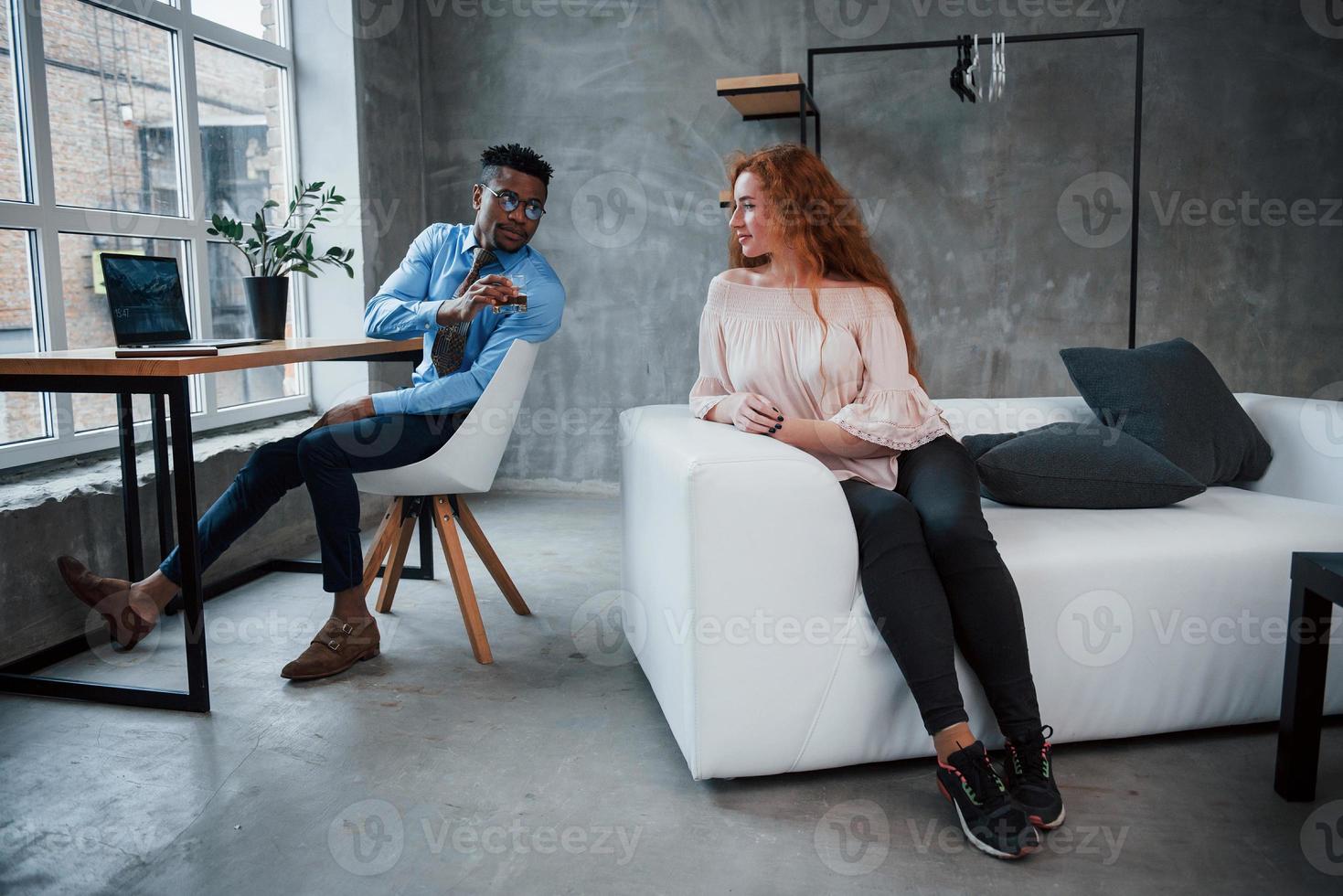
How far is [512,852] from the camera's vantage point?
158cm

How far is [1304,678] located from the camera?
5.55ft

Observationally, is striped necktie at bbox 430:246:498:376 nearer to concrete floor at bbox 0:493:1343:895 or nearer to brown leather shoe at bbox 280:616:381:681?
brown leather shoe at bbox 280:616:381:681

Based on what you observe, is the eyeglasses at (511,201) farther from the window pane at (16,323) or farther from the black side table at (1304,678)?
the black side table at (1304,678)

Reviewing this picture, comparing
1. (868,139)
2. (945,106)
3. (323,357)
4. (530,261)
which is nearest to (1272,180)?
(945,106)

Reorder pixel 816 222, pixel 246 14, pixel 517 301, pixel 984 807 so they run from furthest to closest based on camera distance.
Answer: pixel 246 14
pixel 517 301
pixel 816 222
pixel 984 807

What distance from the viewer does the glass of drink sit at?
248 centimetres

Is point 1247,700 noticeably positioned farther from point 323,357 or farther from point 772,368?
point 323,357

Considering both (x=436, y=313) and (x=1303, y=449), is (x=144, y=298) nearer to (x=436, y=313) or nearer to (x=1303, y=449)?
(x=436, y=313)

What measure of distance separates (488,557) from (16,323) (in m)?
1.38

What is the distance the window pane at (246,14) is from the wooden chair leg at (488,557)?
2.06 metres

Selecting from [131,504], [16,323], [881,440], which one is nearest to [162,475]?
[131,504]

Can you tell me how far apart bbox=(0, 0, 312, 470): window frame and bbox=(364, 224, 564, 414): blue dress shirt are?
88 cm

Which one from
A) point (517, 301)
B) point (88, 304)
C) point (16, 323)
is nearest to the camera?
point (517, 301)

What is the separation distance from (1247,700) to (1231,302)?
260 cm
